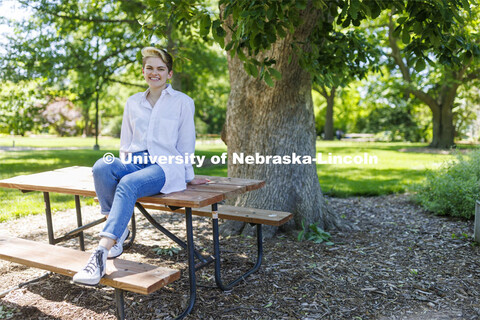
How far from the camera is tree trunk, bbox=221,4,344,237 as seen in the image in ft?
14.8

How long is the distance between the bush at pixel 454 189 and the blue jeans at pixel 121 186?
13.7 feet

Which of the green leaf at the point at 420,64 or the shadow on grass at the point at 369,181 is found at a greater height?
the green leaf at the point at 420,64

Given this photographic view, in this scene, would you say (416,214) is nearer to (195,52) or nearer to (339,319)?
(339,319)

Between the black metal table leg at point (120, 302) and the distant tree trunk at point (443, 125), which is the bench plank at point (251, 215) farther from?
the distant tree trunk at point (443, 125)

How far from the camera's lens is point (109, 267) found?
2451 mm

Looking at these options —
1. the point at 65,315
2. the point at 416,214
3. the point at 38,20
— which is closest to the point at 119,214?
the point at 65,315

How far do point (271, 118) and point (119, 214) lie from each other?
247cm

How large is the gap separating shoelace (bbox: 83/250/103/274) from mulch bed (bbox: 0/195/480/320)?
25.9 inches

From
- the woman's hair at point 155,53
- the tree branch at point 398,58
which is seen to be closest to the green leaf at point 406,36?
the woman's hair at point 155,53

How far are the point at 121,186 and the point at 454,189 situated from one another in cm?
454

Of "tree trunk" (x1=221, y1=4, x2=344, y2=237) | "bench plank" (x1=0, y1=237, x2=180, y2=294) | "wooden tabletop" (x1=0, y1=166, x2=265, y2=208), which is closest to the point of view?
"bench plank" (x1=0, y1=237, x2=180, y2=294)

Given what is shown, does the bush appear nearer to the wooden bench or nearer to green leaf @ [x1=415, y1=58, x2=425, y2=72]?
green leaf @ [x1=415, y1=58, x2=425, y2=72]

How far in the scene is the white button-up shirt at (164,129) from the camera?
299cm

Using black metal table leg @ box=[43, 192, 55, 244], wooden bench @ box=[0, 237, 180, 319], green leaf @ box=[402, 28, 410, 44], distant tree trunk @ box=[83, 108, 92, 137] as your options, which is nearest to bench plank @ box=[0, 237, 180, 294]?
wooden bench @ box=[0, 237, 180, 319]
